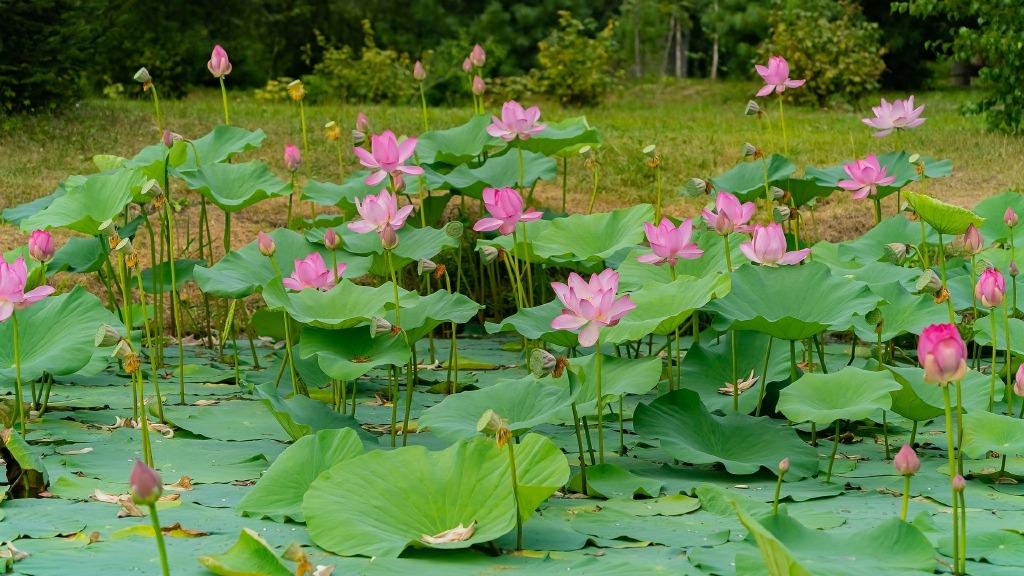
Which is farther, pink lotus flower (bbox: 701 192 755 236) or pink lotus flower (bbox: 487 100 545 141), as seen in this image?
pink lotus flower (bbox: 487 100 545 141)

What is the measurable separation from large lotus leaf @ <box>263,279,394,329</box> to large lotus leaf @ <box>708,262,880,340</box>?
0.71 metres

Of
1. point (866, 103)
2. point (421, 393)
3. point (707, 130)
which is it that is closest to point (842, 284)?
point (421, 393)

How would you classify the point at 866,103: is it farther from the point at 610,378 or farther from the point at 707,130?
the point at 610,378

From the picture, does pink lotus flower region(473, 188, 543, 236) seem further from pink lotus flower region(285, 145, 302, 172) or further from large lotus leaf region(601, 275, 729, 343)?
pink lotus flower region(285, 145, 302, 172)

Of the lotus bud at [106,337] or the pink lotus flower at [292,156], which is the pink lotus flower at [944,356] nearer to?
the lotus bud at [106,337]

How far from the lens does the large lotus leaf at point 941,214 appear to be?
263cm

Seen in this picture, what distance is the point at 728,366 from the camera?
2840 mm

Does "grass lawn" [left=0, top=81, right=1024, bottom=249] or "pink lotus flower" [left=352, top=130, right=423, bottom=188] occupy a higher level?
"pink lotus flower" [left=352, top=130, right=423, bottom=188]

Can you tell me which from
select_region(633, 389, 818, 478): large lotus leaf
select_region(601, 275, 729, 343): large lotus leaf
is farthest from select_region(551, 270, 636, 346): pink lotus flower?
select_region(633, 389, 818, 478): large lotus leaf

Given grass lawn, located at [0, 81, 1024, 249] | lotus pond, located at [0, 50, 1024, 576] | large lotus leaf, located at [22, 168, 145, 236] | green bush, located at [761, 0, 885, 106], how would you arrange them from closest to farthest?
lotus pond, located at [0, 50, 1024, 576]
large lotus leaf, located at [22, 168, 145, 236]
grass lawn, located at [0, 81, 1024, 249]
green bush, located at [761, 0, 885, 106]

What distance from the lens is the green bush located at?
11094 mm

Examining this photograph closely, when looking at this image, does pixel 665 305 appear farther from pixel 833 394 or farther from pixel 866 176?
pixel 866 176

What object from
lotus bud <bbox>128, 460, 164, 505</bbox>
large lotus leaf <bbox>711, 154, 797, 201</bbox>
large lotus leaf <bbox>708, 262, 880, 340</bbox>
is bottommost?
large lotus leaf <bbox>708, 262, 880, 340</bbox>

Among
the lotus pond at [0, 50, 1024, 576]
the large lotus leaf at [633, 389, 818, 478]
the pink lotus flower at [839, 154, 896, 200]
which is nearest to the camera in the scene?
the lotus pond at [0, 50, 1024, 576]
